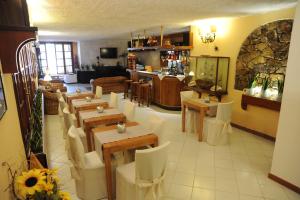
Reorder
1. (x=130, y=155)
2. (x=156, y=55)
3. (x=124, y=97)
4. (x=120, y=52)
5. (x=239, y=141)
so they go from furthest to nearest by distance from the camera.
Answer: (x=120, y=52) → (x=156, y=55) → (x=124, y=97) → (x=239, y=141) → (x=130, y=155)

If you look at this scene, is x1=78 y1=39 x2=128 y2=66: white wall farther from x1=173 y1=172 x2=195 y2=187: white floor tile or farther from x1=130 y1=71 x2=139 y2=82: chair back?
x1=173 y1=172 x2=195 y2=187: white floor tile

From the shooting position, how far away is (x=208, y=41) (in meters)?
5.69

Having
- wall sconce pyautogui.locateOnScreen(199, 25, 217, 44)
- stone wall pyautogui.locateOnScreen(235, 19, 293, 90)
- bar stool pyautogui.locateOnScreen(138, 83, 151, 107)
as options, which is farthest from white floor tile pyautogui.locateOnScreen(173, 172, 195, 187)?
bar stool pyautogui.locateOnScreen(138, 83, 151, 107)

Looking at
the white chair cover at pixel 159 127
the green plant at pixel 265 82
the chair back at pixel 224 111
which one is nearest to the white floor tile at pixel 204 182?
the white chair cover at pixel 159 127

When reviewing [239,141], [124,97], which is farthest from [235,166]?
[124,97]

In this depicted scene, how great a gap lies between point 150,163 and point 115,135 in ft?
2.66

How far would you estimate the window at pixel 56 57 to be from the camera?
42.5 feet

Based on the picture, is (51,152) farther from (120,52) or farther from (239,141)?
(120,52)

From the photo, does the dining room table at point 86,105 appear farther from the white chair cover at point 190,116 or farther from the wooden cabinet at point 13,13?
the wooden cabinet at point 13,13

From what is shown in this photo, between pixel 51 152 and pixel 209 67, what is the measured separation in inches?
174

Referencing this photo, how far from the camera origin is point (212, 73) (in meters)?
5.66

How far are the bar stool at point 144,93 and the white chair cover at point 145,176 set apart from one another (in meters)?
5.00

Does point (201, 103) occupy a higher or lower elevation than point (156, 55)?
lower

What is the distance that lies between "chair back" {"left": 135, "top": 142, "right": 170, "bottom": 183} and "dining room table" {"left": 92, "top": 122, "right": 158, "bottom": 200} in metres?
0.46
